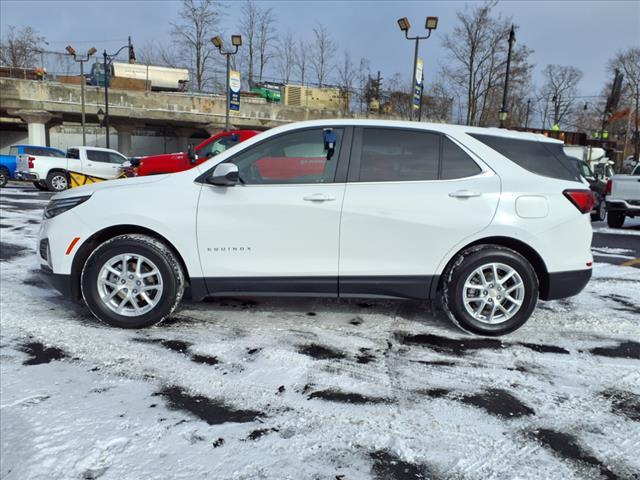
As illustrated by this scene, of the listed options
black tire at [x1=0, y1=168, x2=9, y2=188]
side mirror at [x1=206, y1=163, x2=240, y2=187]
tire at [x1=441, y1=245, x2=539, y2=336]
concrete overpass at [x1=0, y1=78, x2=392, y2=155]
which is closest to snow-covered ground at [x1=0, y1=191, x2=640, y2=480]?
tire at [x1=441, y1=245, x2=539, y2=336]

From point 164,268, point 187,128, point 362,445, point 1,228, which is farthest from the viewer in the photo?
point 187,128

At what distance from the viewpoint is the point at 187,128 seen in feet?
119

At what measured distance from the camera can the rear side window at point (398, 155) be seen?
12.6 ft

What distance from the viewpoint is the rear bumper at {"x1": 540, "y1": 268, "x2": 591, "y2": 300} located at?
3.88 meters

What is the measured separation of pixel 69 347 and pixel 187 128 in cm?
3491

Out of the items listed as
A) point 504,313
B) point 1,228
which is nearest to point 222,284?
point 504,313

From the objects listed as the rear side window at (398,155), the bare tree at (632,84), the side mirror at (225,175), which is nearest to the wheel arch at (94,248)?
the side mirror at (225,175)

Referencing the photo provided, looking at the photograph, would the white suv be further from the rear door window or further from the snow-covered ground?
the rear door window

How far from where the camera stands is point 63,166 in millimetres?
17391

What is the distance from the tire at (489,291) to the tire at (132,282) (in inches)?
87.9

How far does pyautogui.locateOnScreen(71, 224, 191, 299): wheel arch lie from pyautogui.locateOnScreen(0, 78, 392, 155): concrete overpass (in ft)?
97.0

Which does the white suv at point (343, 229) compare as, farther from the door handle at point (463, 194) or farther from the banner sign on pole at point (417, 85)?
the banner sign on pole at point (417, 85)

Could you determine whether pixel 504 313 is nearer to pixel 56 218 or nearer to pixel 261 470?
pixel 261 470

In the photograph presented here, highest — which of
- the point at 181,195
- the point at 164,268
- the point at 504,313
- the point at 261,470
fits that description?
the point at 181,195
